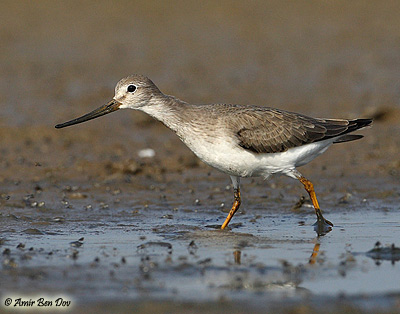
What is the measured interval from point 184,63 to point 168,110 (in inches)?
361

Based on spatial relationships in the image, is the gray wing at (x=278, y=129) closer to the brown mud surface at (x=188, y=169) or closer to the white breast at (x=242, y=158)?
the white breast at (x=242, y=158)

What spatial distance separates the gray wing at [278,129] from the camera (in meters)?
10.2

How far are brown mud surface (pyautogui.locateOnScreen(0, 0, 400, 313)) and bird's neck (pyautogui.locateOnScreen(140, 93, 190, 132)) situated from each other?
1.43 meters

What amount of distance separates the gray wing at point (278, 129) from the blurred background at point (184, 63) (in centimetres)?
296

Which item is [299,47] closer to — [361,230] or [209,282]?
[361,230]

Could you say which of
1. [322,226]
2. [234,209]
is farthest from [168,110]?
[322,226]

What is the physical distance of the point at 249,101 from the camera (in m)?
17.2

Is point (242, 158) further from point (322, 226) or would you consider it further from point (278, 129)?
point (322, 226)

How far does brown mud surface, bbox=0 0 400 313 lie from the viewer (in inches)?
299

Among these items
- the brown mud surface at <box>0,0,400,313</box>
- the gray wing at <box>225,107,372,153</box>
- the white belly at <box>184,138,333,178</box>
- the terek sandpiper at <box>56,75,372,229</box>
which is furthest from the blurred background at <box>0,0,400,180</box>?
the white belly at <box>184,138,333,178</box>

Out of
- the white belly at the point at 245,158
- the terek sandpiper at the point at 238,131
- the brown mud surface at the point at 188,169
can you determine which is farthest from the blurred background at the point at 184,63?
the white belly at the point at 245,158

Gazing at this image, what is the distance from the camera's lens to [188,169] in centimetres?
1368

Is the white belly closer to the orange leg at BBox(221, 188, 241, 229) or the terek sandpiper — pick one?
the terek sandpiper

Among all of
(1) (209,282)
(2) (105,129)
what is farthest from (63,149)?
(1) (209,282)
